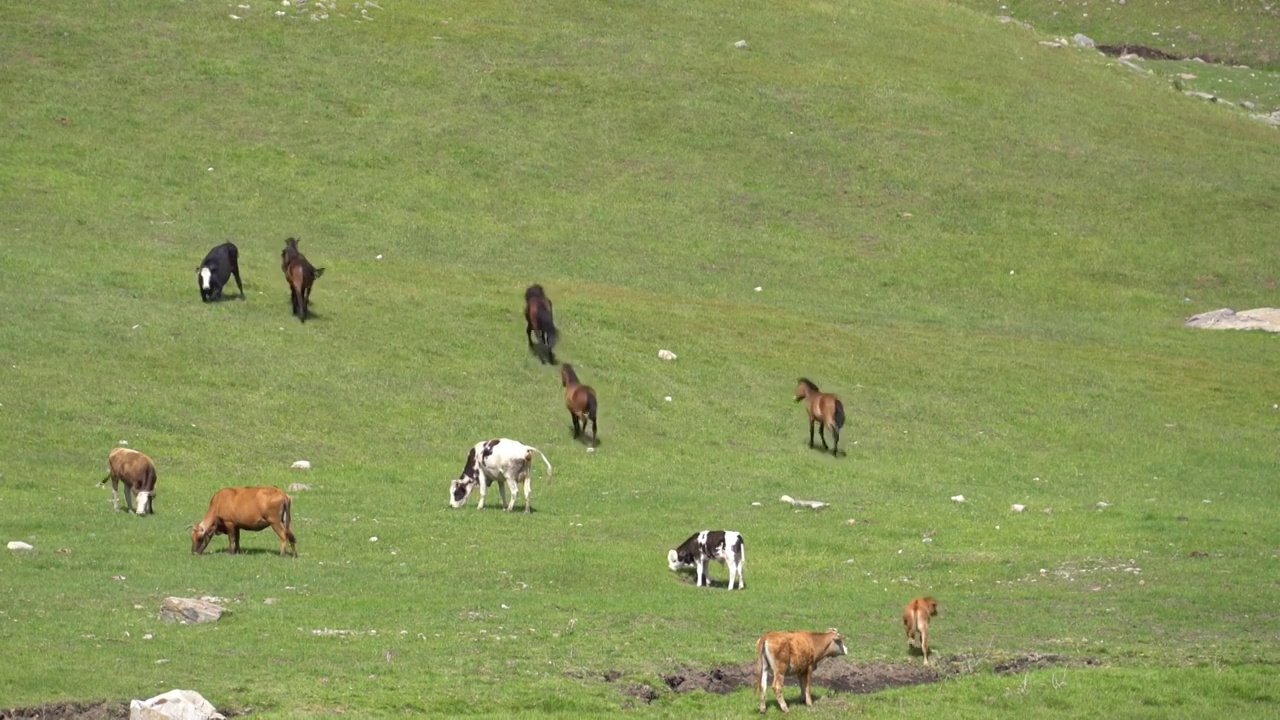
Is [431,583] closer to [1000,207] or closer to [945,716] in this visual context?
[945,716]

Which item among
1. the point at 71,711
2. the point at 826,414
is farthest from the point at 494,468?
the point at 71,711

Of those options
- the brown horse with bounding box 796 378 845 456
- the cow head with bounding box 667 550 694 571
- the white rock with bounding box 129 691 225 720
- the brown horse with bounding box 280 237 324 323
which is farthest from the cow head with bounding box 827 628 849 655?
the brown horse with bounding box 280 237 324 323

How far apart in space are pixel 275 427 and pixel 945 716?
16999 millimetres

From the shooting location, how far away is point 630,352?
3741 cm

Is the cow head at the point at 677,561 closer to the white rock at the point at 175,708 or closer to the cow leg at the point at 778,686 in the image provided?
the cow leg at the point at 778,686

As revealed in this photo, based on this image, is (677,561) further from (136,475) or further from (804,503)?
(136,475)

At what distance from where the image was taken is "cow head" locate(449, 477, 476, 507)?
1041 inches

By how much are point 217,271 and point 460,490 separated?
13.3 metres

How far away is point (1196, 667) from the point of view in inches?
731

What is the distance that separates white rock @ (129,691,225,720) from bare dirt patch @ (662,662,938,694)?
4.75 metres

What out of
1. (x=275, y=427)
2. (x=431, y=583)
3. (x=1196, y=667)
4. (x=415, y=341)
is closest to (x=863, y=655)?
(x=1196, y=667)

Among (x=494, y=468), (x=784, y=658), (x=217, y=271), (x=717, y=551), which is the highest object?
(x=217, y=271)

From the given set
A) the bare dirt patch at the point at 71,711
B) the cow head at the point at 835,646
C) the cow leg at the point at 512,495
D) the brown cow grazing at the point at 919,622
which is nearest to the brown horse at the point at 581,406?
the cow leg at the point at 512,495

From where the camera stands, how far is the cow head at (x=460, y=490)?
86.8 ft
